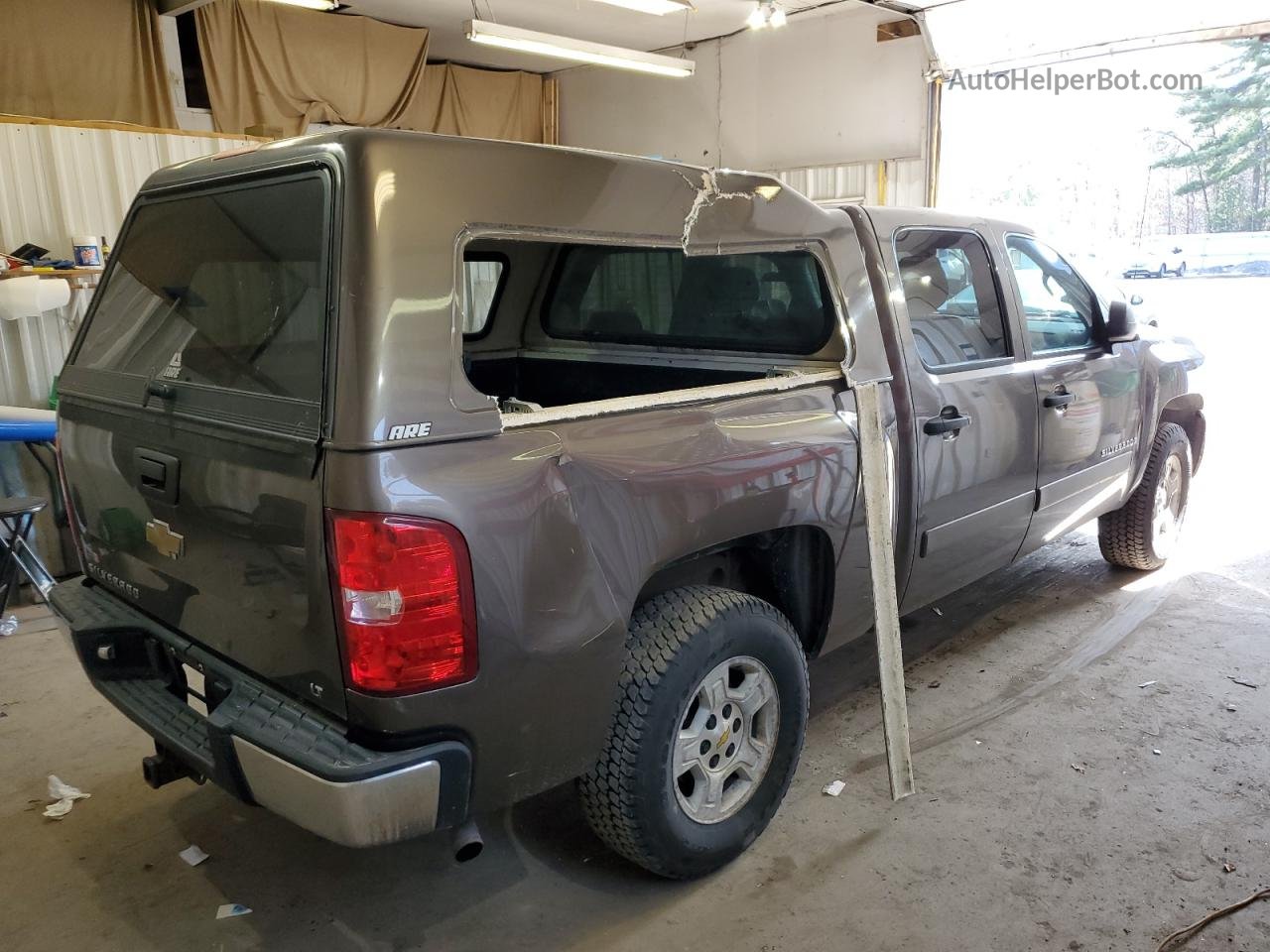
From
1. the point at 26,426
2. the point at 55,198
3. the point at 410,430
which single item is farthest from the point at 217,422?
the point at 55,198

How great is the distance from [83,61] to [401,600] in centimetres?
869

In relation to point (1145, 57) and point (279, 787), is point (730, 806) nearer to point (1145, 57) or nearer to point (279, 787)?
point (279, 787)

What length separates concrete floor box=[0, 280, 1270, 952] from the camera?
234 cm

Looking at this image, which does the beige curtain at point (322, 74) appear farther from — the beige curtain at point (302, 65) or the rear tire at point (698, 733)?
the rear tire at point (698, 733)

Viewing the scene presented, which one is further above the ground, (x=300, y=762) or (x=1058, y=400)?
(x=1058, y=400)

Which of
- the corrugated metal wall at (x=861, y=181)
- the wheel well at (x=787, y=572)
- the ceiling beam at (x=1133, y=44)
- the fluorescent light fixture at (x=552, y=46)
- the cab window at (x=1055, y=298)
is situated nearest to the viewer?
the wheel well at (x=787, y=572)

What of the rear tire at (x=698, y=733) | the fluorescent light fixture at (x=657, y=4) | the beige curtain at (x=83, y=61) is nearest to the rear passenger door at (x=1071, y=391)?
the rear tire at (x=698, y=733)

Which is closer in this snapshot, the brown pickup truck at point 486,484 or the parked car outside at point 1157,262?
the brown pickup truck at point 486,484

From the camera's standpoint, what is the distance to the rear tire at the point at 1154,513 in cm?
460

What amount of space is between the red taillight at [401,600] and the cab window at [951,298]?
189cm

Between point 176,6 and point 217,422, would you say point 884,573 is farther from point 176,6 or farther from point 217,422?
point 176,6

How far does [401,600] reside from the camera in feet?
5.74

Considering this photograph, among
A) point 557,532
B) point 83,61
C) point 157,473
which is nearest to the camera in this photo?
point 557,532

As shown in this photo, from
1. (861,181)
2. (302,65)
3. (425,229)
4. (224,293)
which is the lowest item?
(224,293)
